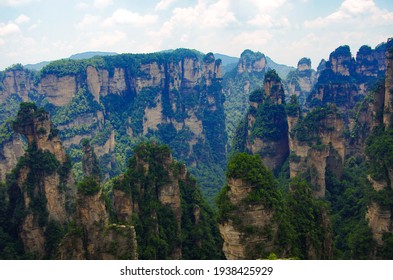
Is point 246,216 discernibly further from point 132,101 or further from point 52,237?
point 132,101

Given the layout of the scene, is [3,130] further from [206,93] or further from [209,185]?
[206,93]

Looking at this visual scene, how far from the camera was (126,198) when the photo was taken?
33281 mm


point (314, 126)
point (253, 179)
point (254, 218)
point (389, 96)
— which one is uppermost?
point (389, 96)

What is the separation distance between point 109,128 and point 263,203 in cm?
6988

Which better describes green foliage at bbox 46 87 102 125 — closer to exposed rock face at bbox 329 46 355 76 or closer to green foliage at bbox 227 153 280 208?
exposed rock face at bbox 329 46 355 76

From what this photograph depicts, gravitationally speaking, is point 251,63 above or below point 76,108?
above

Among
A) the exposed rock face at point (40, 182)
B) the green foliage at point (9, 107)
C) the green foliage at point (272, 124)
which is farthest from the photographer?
the green foliage at point (9, 107)

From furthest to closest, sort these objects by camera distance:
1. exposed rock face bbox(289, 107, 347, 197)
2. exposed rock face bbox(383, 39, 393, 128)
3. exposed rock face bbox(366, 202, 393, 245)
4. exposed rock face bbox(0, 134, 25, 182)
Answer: exposed rock face bbox(0, 134, 25, 182), exposed rock face bbox(289, 107, 347, 197), exposed rock face bbox(383, 39, 393, 128), exposed rock face bbox(366, 202, 393, 245)

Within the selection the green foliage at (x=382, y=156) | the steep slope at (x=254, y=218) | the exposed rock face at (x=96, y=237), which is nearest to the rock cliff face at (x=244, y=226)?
the steep slope at (x=254, y=218)

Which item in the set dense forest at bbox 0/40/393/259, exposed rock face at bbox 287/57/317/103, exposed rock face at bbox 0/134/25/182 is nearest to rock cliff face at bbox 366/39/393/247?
dense forest at bbox 0/40/393/259

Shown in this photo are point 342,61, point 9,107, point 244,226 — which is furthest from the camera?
point 9,107

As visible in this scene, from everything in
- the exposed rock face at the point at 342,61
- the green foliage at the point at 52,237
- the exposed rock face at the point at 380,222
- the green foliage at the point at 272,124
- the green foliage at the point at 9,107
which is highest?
the exposed rock face at the point at 342,61

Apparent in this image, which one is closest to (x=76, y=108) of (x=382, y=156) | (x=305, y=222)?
(x=382, y=156)

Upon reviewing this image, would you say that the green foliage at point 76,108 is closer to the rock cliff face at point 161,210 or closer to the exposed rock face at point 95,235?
the rock cliff face at point 161,210
